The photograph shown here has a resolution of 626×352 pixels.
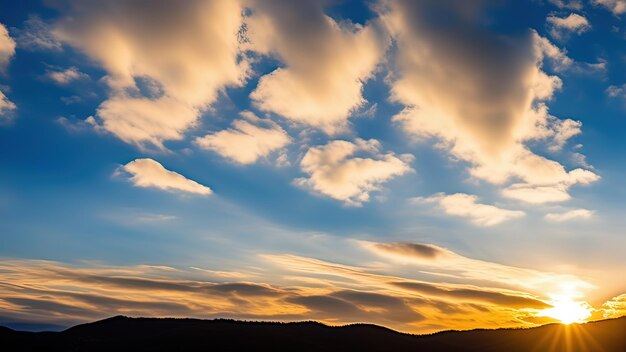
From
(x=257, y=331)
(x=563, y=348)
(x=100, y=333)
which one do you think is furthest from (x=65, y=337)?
(x=563, y=348)

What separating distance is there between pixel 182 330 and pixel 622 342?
4400 inches

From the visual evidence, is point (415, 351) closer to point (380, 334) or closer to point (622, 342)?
point (380, 334)

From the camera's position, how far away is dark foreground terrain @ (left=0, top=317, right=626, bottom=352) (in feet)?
370

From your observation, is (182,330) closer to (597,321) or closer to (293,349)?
(293,349)

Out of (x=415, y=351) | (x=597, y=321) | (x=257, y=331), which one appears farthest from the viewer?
(x=597, y=321)

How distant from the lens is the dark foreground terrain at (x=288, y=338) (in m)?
113

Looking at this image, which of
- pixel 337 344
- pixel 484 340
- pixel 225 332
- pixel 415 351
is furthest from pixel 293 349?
pixel 484 340

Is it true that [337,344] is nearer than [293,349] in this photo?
No

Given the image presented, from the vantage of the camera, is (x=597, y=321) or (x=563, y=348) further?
(x=597, y=321)

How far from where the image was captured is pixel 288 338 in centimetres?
12169

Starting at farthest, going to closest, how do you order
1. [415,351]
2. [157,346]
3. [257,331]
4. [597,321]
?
[597,321] → [257,331] → [415,351] → [157,346]

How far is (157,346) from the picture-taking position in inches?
4299

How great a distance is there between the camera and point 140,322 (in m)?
150

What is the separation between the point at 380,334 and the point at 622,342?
6052 cm
